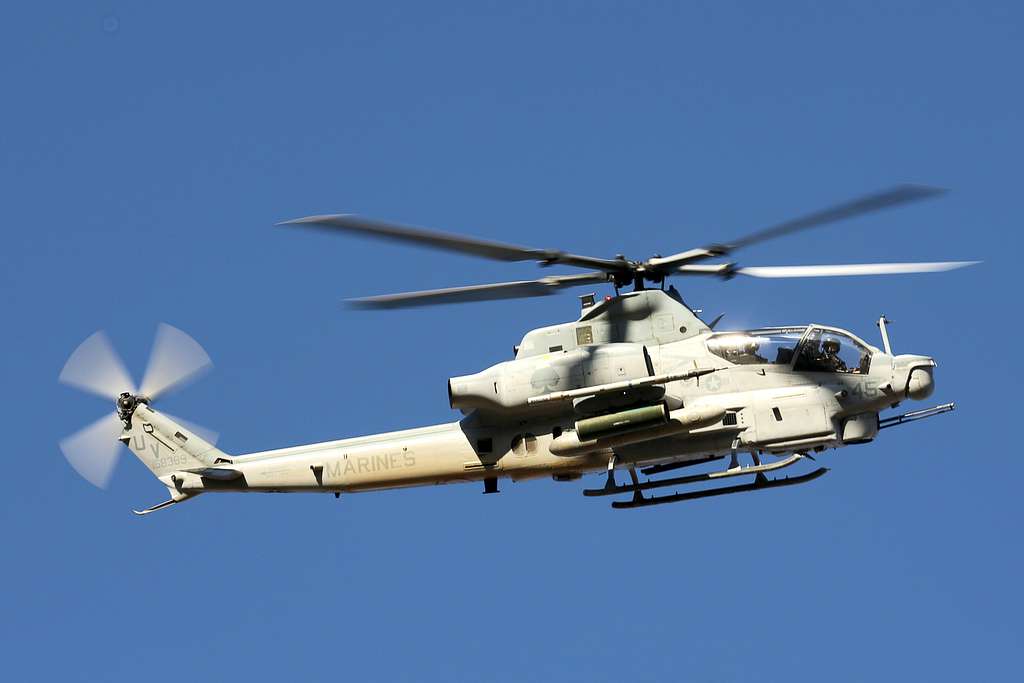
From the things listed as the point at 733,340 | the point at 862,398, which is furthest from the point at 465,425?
the point at 862,398

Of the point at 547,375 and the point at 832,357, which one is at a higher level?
the point at 547,375

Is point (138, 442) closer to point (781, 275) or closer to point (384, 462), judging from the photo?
point (384, 462)

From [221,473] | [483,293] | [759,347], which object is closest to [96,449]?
[221,473]

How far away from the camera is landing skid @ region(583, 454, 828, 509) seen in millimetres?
15648

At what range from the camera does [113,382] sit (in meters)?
18.6

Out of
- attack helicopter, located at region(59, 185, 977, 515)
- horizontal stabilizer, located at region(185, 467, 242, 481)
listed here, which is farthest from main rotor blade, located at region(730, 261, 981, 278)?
horizontal stabilizer, located at region(185, 467, 242, 481)

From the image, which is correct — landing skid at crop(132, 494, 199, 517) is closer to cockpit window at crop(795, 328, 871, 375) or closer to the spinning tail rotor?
the spinning tail rotor

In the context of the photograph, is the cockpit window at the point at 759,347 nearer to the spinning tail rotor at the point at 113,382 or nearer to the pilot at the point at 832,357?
the pilot at the point at 832,357

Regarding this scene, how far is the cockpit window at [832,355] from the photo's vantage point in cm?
1577

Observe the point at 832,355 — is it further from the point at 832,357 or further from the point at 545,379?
the point at 545,379

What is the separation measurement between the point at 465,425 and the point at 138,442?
4837 mm

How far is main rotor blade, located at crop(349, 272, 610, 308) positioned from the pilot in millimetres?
2727

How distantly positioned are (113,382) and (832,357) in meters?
9.70

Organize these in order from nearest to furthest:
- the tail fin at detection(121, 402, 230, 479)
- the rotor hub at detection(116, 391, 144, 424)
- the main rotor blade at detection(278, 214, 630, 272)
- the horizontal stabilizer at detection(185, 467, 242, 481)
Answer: the main rotor blade at detection(278, 214, 630, 272) < the horizontal stabilizer at detection(185, 467, 242, 481) < the tail fin at detection(121, 402, 230, 479) < the rotor hub at detection(116, 391, 144, 424)
